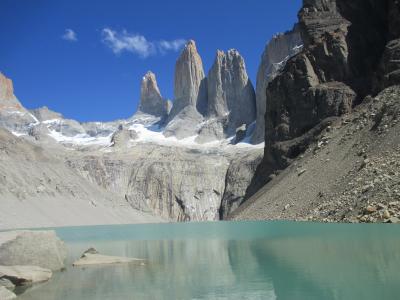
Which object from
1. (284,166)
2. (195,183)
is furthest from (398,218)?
(195,183)

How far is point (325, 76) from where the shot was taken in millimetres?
81375

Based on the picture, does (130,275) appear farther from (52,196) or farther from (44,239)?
(52,196)

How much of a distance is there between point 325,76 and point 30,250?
68624mm

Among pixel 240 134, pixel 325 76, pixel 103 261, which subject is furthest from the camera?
pixel 240 134

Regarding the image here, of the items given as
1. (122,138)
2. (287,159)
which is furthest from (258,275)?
(122,138)

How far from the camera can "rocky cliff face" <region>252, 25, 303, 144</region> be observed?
162 metres

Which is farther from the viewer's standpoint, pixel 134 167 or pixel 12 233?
pixel 134 167

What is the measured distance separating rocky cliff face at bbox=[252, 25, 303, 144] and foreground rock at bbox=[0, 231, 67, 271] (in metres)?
140

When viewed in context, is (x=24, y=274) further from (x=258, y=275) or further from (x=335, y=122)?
(x=335, y=122)

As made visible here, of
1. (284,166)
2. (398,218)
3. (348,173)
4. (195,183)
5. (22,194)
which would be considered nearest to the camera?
(398,218)

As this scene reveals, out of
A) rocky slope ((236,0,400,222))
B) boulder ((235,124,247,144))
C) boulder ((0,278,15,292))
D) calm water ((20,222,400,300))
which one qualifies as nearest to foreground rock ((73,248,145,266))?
calm water ((20,222,400,300))

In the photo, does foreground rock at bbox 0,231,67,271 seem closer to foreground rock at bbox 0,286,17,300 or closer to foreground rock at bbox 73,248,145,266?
foreground rock at bbox 73,248,145,266

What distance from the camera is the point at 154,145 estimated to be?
175000mm

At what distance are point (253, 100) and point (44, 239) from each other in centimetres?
16884
